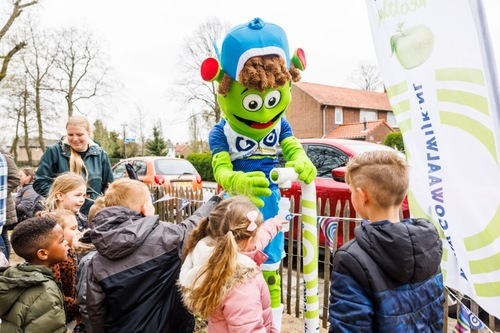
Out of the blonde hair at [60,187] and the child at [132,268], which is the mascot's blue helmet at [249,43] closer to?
the child at [132,268]

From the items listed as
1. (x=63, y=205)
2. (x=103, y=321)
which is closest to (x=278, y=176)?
(x=103, y=321)

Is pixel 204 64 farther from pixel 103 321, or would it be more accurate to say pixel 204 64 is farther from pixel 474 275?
pixel 474 275

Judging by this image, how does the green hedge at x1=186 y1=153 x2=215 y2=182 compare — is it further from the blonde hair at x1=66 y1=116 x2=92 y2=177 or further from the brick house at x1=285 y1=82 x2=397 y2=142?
the blonde hair at x1=66 y1=116 x2=92 y2=177

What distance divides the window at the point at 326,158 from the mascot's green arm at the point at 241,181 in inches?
106

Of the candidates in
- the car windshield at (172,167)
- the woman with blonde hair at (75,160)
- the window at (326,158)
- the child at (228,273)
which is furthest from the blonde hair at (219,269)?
the car windshield at (172,167)

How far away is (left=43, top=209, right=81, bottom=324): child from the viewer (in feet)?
8.45

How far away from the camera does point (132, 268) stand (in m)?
2.10

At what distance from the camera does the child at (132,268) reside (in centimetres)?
208

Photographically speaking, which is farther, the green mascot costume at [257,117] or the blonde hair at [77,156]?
the blonde hair at [77,156]

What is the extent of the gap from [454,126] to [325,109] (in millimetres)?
30420

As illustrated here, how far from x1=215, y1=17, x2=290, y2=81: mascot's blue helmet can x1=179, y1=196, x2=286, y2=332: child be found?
1.21 metres

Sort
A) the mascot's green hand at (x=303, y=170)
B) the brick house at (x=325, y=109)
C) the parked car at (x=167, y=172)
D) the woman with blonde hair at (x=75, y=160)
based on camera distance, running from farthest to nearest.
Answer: the brick house at (x=325, y=109) → the parked car at (x=167, y=172) → the woman with blonde hair at (x=75, y=160) → the mascot's green hand at (x=303, y=170)

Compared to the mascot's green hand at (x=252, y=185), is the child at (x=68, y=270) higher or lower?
lower

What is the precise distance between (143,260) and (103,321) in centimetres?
47
